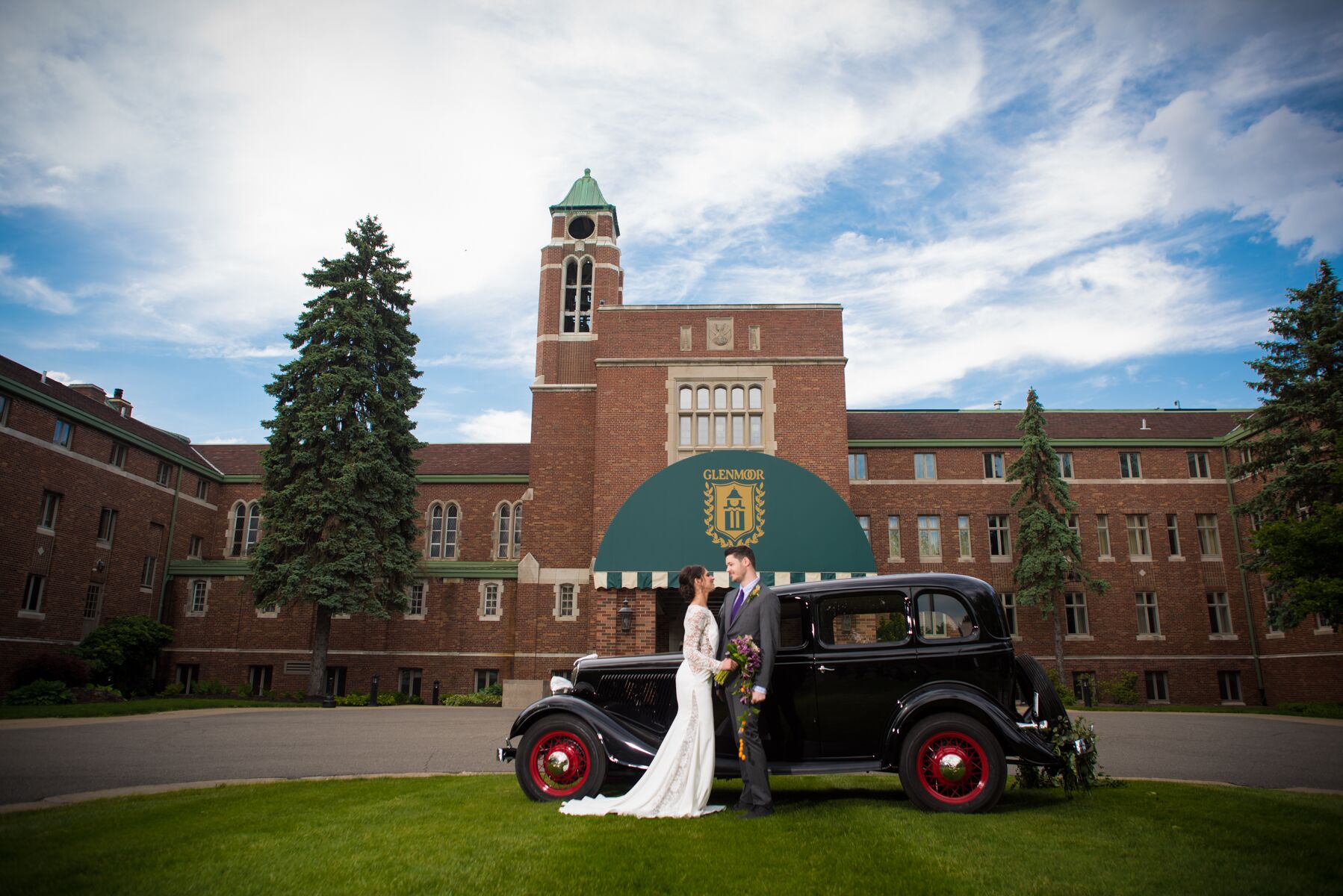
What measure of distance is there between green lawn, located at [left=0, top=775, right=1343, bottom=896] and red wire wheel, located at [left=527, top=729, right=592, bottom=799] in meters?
0.32

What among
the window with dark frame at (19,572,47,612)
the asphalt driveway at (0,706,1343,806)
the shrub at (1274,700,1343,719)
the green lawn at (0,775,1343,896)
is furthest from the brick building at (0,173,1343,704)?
the green lawn at (0,775,1343,896)

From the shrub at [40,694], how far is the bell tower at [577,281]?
17.2 meters

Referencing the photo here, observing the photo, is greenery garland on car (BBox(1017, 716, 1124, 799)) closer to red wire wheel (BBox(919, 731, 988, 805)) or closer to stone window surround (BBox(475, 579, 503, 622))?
red wire wheel (BBox(919, 731, 988, 805))

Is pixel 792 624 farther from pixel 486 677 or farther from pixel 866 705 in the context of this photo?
pixel 486 677

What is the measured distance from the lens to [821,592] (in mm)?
7113

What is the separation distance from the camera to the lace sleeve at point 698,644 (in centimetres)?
680

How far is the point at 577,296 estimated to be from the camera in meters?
34.2

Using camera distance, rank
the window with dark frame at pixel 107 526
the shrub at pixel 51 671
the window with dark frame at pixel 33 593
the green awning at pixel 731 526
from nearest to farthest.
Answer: the green awning at pixel 731 526
the shrub at pixel 51 671
the window with dark frame at pixel 33 593
the window with dark frame at pixel 107 526

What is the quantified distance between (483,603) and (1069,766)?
27.9 meters

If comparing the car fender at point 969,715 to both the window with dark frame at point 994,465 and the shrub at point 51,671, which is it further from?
the window with dark frame at point 994,465

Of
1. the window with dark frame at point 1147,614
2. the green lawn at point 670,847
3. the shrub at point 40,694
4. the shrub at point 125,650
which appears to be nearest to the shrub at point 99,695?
the shrub at point 40,694

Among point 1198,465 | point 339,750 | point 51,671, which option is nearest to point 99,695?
point 51,671

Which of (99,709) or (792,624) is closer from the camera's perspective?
(792,624)

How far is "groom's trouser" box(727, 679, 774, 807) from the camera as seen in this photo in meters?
6.40
